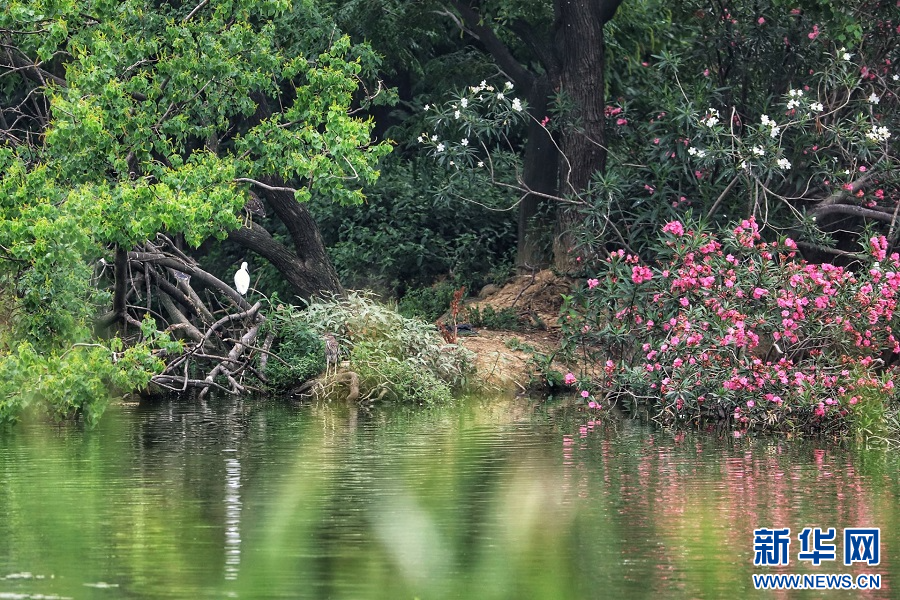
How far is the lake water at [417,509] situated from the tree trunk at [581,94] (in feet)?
25.5

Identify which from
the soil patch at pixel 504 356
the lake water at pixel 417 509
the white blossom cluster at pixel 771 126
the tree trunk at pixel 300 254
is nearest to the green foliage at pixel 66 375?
the lake water at pixel 417 509

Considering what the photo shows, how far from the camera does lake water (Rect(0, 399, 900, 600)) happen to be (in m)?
9.15

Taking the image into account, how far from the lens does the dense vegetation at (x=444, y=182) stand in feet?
56.4

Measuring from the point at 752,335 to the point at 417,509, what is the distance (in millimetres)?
6759

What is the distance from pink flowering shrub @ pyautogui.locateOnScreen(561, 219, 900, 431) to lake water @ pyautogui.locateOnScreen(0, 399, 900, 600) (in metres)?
0.75

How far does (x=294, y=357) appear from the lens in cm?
2136

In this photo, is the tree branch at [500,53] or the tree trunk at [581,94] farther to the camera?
the tree branch at [500,53]

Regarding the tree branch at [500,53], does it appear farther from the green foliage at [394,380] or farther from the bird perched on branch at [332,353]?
the green foliage at [394,380]

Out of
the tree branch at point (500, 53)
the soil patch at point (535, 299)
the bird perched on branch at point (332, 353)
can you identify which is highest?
the tree branch at point (500, 53)

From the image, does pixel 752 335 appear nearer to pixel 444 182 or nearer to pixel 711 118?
pixel 711 118

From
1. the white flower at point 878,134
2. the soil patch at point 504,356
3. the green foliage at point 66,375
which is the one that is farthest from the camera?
the soil patch at point 504,356

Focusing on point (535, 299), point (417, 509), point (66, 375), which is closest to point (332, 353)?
point (535, 299)

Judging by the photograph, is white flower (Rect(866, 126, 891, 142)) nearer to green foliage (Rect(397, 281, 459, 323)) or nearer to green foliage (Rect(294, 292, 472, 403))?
green foliage (Rect(294, 292, 472, 403))

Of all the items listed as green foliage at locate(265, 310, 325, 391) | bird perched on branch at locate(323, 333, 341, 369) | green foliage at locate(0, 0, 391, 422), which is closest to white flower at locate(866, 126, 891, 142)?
green foliage at locate(0, 0, 391, 422)
